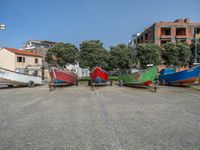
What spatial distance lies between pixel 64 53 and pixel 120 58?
10955 millimetres

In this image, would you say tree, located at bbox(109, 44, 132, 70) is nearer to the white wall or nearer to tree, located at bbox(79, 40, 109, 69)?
tree, located at bbox(79, 40, 109, 69)

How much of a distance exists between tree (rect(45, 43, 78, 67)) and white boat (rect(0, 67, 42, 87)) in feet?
44.2

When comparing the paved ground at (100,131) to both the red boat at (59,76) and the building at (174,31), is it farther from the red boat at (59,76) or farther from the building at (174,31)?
the building at (174,31)

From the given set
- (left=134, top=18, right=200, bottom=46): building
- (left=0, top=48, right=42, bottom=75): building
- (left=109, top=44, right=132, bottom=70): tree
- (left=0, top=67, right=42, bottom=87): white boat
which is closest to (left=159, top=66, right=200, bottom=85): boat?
(left=109, top=44, right=132, bottom=70): tree

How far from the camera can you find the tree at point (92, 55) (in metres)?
27.2

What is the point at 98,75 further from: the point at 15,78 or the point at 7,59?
the point at 7,59

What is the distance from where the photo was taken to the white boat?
644 inches

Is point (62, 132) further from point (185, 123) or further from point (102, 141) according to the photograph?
point (185, 123)

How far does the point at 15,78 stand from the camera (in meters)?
17.1

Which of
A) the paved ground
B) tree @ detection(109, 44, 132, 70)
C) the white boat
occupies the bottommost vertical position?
the paved ground

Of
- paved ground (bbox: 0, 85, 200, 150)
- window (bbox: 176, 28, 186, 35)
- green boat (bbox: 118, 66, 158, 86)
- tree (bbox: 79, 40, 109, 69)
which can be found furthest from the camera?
window (bbox: 176, 28, 186, 35)

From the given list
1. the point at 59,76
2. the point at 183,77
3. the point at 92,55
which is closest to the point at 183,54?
the point at 183,77

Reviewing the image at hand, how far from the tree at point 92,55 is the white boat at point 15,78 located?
9718mm

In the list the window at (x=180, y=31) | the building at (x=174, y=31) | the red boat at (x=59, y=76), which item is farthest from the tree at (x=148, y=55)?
the window at (x=180, y=31)
